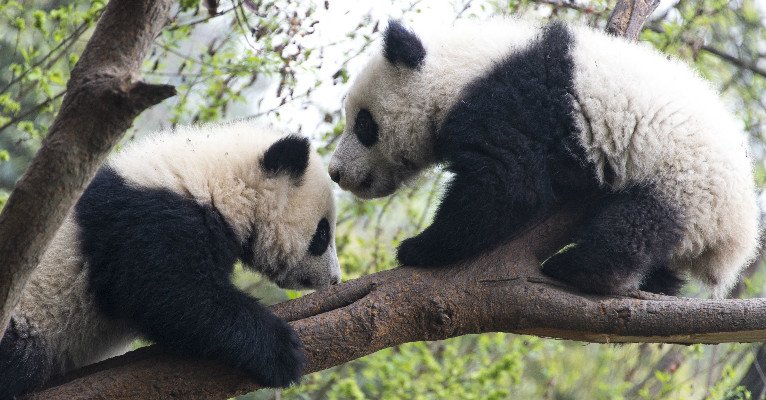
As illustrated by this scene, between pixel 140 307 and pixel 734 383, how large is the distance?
666 cm

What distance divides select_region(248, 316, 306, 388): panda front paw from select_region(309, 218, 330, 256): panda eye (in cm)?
107

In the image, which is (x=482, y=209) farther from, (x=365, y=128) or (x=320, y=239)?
(x=365, y=128)

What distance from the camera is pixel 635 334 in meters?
4.08

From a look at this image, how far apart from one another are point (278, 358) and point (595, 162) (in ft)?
7.30

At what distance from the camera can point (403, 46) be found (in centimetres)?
542

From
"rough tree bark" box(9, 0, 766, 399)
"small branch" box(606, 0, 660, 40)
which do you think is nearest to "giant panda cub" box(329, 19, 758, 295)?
"rough tree bark" box(9, 0, 766, 399)

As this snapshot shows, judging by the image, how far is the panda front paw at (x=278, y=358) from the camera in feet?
13.5

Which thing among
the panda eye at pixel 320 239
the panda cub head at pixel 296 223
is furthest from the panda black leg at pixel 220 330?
the panda eye at pixel 320 239

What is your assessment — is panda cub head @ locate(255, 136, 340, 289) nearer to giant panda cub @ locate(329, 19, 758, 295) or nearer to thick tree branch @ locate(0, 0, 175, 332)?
giant panda cub @ locate(329, 19, 758, 295)

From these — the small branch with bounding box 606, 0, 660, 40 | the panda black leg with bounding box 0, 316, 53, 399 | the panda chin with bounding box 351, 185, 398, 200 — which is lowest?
the panda black leg with bounding box 0, 316, 53, 399

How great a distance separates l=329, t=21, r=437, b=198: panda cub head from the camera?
5.44m

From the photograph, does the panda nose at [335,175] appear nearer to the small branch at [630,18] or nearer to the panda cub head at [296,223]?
the panda cub head at [296,223]

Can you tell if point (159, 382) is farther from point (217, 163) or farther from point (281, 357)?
point (217, 163)

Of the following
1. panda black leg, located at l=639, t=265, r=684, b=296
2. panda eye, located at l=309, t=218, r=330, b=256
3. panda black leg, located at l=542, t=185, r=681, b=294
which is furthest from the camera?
panda eye, located at l=309, t=218, r=330, b=256
